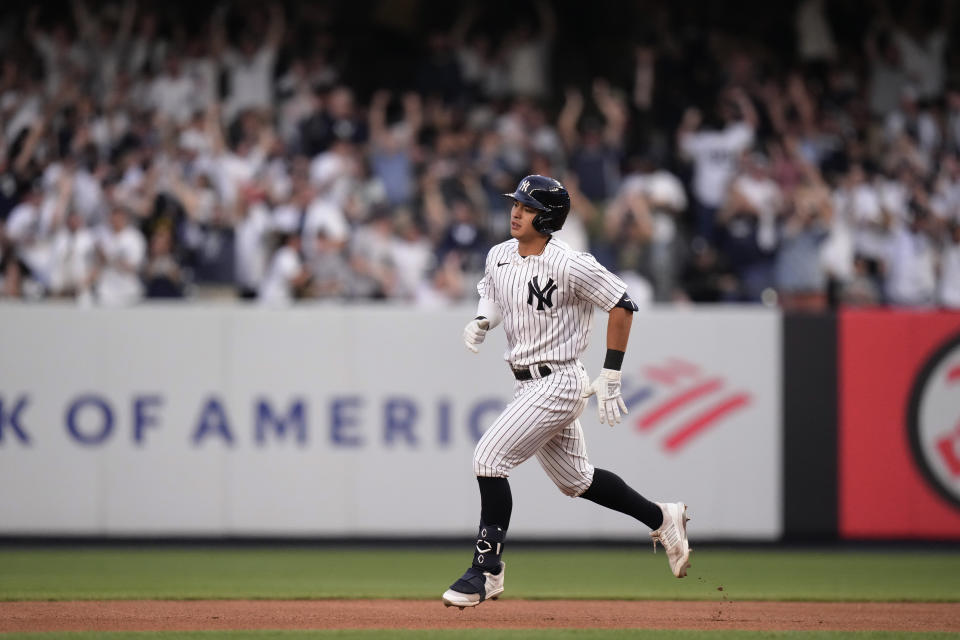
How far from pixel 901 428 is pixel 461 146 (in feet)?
19.4

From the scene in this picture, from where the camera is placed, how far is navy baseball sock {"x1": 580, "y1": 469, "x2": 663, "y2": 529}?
7.19m

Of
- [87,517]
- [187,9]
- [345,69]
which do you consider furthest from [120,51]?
[87,517]

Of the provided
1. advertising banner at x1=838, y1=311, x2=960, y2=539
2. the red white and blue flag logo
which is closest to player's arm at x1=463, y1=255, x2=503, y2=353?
the red white and blue flag logo

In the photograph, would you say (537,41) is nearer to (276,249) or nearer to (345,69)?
(345,69)

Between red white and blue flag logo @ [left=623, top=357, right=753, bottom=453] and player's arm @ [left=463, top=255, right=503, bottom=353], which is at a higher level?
player's arm @ [left=463, top=255, right=503, bottom=353]

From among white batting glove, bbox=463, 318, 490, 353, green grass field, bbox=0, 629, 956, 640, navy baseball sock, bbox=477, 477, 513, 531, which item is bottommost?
green grass field, bbox=0, 629, 956, 640

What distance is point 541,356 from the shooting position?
274 inches

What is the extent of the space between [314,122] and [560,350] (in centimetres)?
884

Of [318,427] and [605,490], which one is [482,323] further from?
[318,427]

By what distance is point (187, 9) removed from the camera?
1652 cm

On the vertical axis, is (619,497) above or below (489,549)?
above

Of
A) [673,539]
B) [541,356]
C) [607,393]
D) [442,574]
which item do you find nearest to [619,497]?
[673,539]

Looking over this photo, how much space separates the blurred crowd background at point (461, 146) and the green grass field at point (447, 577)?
2.92 metres

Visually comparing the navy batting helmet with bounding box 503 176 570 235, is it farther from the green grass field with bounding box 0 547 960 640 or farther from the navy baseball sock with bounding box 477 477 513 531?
the green grass field with bounding box 0 547 960 640
